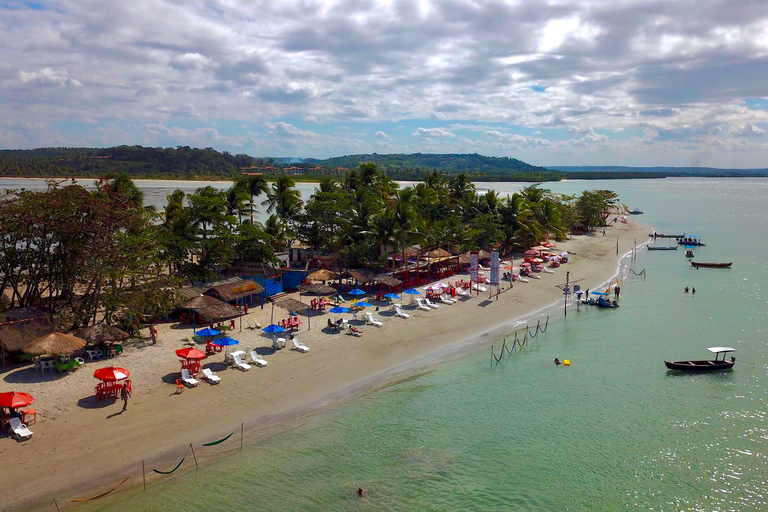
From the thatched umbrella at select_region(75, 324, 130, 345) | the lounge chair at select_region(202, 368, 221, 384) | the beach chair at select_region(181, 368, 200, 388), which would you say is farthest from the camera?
the thatched umbrella at select_region(75, 324, 130, 345)

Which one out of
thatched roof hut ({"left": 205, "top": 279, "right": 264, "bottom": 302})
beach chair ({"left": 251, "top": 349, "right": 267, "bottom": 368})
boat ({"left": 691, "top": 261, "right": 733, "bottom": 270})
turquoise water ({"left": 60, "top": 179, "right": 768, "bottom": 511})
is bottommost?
turquoise water ({"left": 60, "top": 179, "right": 768, "bottom": 511})

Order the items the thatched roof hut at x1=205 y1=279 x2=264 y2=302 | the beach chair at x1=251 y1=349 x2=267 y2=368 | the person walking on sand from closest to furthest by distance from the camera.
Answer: the person walking on sand < the beach chair at x1=251 y1=349 x2=267 y2=368 < the thatched roof hut at x1=205 y1=279 x2=264 y2=302

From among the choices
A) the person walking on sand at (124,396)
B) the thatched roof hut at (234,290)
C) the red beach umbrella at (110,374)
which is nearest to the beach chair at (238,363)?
the red beach umbrella at (110,374)

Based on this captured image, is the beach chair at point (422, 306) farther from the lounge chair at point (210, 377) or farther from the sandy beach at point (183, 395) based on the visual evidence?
the lounge chair at point (210, 377)

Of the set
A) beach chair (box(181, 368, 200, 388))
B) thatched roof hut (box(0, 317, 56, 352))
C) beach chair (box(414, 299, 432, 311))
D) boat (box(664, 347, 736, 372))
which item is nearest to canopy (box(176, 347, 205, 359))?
beach chair (box(181, 368, 200, 388))

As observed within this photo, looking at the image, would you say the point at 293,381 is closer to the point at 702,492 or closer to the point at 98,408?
the point at 98,408

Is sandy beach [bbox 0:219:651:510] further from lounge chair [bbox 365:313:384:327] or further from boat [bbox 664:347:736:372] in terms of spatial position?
boat [bbox 664:347:736:372]

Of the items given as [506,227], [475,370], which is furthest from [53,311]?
[506,227]
